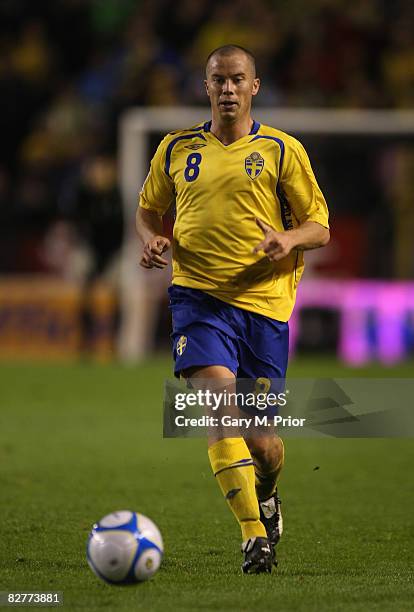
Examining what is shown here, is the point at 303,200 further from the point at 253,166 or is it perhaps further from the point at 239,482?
the point at 239,482

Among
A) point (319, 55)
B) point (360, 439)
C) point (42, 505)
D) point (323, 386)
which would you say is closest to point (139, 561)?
point (323, 386)

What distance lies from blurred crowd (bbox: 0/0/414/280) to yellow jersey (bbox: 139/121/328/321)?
34.4 ft

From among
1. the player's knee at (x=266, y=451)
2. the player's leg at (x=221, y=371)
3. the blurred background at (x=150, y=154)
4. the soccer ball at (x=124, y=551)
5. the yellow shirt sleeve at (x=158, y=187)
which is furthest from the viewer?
the blurred background at (x=150, y=154)

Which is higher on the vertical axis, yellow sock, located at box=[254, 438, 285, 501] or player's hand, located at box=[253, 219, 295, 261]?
player's hand, located at box=[253, 219, 295, 261]

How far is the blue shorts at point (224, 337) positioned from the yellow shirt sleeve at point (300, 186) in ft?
1.55

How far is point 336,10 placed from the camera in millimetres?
18391

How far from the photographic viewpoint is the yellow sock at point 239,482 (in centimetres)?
532

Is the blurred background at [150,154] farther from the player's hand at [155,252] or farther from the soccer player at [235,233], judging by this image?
the player's hand at [155,252]

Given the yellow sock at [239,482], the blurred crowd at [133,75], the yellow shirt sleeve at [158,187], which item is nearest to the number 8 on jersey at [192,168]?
the yellow shirt sleeve at [158,187]

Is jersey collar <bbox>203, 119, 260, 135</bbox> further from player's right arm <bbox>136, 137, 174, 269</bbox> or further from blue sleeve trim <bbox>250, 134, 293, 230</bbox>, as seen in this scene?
player's right arm <bbox>136, 137, 174, 269</bbox>

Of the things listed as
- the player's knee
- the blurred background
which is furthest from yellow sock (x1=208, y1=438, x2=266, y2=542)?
the blurred background

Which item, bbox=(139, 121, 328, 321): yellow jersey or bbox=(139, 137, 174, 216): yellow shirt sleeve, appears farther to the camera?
bbox=(139, 137, 174, 216): yellow shirt sleeve

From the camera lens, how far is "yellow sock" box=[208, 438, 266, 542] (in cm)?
532

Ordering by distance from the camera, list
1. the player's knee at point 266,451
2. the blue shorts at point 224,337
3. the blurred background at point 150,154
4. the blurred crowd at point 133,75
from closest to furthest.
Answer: the blue shorts at point 224,337, the player's knee at point 266,451, the blurred background at point 150,154, the blurred crowd at point 133,75
